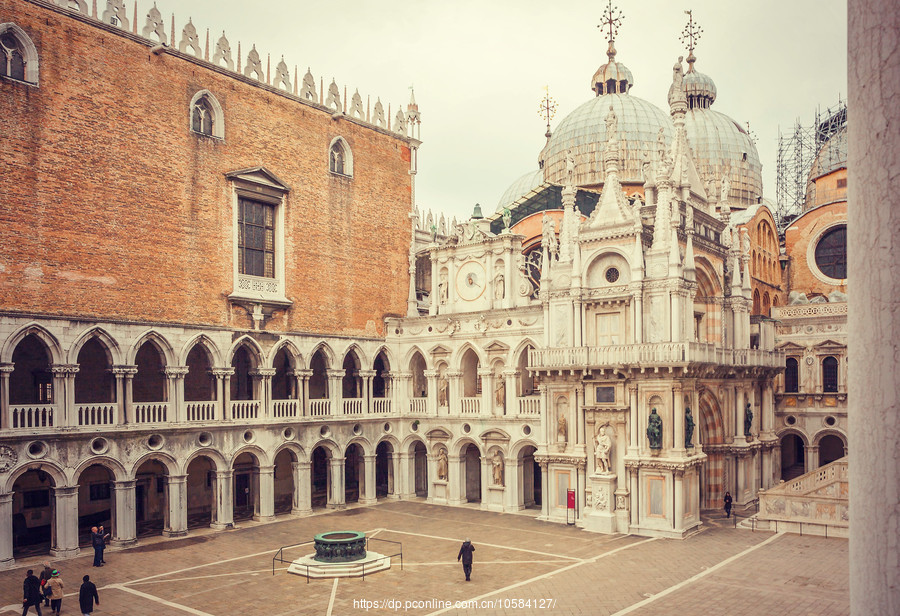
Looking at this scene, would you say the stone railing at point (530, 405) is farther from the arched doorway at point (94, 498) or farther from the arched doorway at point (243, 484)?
the arched doorway at point (94, 498)

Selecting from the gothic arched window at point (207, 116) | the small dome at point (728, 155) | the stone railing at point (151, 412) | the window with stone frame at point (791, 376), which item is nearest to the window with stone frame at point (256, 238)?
the gothic arched window at point (207, 116)

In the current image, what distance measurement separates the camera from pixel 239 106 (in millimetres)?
34906

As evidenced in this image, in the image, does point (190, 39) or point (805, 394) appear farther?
point (805, 394)

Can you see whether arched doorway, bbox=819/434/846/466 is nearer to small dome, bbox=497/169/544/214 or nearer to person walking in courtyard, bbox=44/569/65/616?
small dome, bbox=497/169/544/214

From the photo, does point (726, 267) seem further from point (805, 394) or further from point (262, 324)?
point (262, 324)

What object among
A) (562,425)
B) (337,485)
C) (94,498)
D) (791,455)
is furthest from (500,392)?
(791,455)

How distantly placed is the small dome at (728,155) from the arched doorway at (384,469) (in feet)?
103

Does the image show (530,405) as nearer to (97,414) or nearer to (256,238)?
(256,238)

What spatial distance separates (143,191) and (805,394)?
33.2 metres

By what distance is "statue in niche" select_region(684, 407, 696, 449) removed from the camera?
101 feet

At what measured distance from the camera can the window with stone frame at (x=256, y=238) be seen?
35000 millimetres

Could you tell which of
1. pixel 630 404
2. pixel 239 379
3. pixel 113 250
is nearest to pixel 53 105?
pixel 113 250

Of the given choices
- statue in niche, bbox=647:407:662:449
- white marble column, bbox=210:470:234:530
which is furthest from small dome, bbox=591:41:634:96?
white marble column, bbox=210:470:234:530

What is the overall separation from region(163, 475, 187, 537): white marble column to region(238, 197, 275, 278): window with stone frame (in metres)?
9.44
